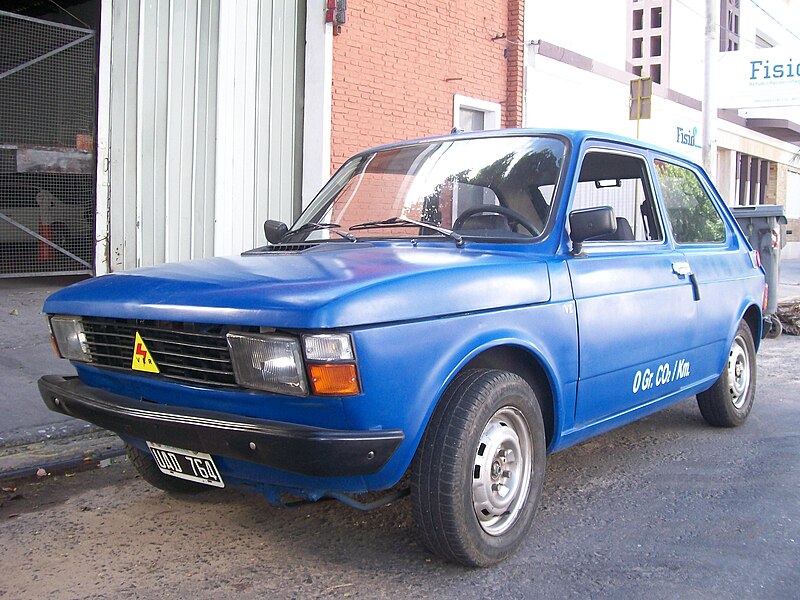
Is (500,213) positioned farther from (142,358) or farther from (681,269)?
(142,358)

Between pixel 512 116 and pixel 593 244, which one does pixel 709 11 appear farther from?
pixel 593 244

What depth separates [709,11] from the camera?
41.8 ft

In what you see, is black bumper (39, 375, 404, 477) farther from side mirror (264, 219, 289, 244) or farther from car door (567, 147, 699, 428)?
side mirror (264, 219, 289, 244)

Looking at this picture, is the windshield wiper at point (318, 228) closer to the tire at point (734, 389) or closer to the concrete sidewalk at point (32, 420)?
the concrete sidewalk at point (32, 420)

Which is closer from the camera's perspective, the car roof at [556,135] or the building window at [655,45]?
the car roof at [556,135]

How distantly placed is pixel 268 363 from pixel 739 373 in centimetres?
383

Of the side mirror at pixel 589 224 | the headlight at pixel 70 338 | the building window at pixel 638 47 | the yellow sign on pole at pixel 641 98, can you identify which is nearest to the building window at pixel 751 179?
the yellow sign on pole at pixel 641 98

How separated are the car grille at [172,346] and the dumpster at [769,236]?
857cm

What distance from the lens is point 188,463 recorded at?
9.95 ft

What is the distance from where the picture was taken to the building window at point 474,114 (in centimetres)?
1224

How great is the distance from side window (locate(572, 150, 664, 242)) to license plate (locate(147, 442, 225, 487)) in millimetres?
2368

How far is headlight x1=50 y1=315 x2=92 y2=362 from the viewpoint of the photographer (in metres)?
3.29

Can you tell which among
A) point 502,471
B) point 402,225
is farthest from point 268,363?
point 402,225

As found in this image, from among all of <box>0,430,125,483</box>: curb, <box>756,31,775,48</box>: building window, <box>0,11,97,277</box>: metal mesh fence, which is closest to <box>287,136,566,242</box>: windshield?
<box>0,430,125,483</box>: curb
